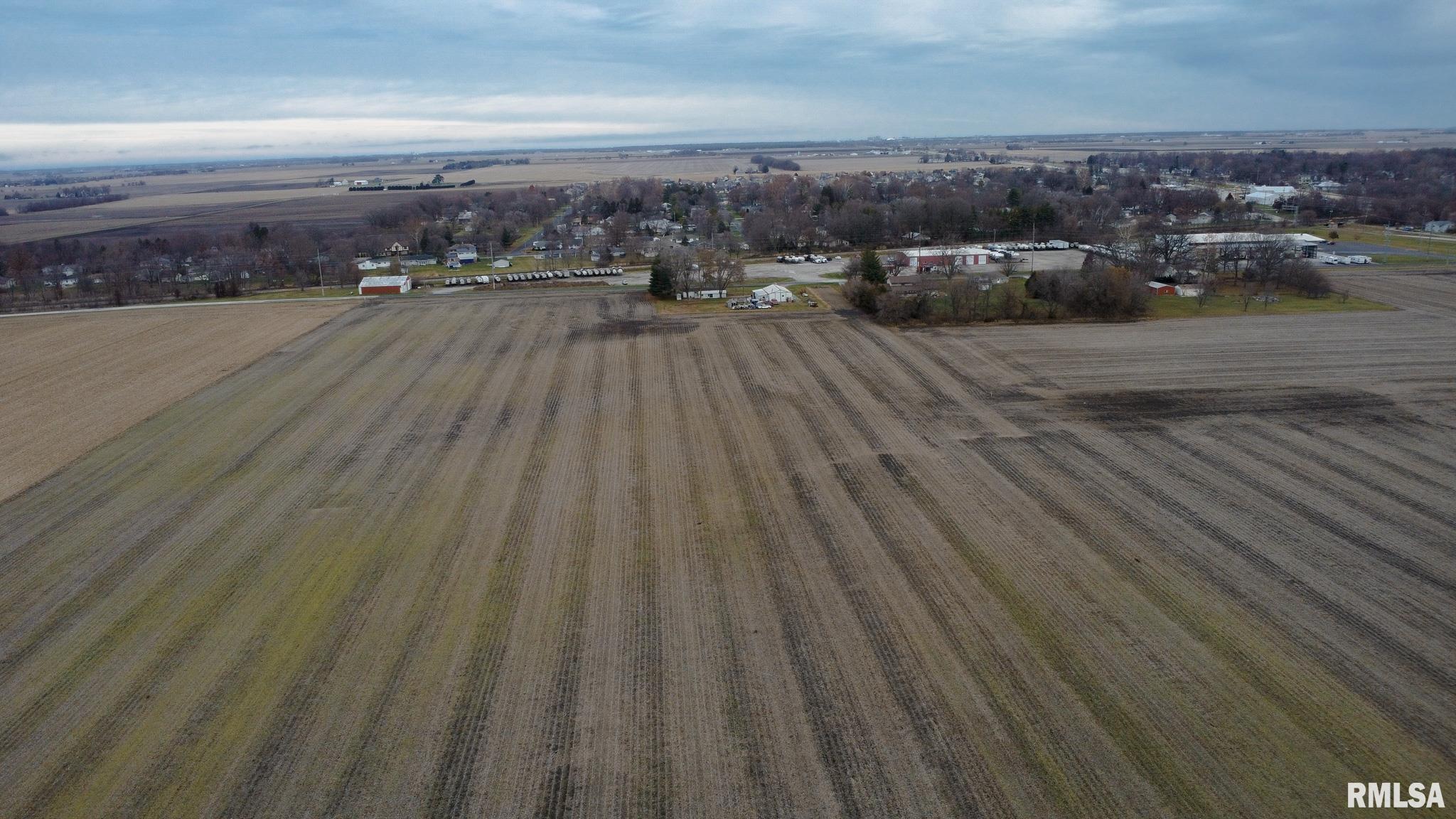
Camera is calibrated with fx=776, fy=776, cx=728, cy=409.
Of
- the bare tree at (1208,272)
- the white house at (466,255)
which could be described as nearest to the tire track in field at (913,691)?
the bare tree at (1208,272)

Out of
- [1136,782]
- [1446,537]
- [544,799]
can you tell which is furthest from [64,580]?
[1446,537]

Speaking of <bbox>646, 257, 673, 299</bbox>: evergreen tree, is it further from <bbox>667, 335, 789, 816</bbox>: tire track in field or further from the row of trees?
<bbox>667, 335, 789, 816</bbox>: tire track in field

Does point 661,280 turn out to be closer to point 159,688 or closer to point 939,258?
point 939,258

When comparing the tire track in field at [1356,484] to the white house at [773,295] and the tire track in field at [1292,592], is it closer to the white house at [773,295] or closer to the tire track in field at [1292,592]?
the tire track in field at [1292,592]

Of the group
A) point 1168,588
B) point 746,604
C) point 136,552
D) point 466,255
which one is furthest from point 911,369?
point 466,255

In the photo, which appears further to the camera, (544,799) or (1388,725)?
(1388,725)

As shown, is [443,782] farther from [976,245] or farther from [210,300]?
[976,245]

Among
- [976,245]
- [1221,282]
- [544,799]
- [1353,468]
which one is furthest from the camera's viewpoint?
[976,245]
